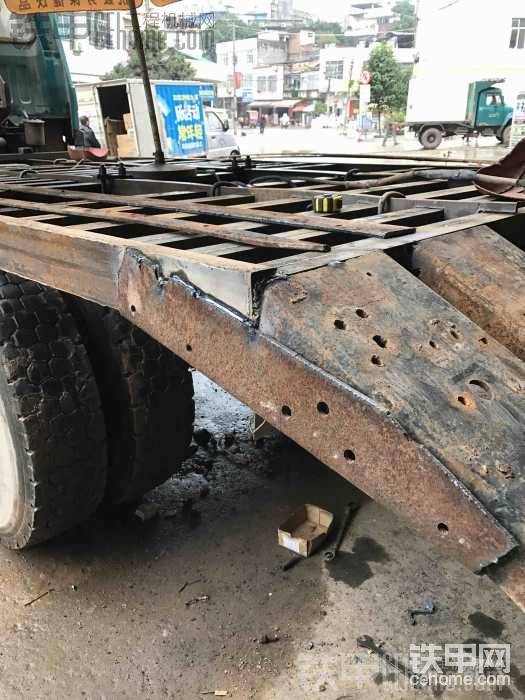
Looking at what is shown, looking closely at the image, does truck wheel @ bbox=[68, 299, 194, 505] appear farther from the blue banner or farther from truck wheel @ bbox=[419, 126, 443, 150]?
truck wheel @ bbox=[419, 126, 443, 150]

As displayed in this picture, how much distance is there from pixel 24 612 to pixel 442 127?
24.3m

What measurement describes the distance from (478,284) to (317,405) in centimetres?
66

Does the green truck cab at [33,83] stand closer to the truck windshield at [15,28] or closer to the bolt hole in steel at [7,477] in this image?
the truck windshield at [15,28]

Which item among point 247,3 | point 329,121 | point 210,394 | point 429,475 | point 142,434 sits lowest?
point 329,121

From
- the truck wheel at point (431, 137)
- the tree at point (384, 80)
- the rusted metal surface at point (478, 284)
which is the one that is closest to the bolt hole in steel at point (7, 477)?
the rusted metal surface at point (478, 284)

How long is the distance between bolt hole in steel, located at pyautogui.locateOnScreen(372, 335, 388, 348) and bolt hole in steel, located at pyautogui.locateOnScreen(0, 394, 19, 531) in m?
1.44

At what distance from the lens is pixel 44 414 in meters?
2.14

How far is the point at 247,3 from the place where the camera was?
89.0 metres

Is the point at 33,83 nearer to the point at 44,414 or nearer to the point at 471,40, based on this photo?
the point at 44,414

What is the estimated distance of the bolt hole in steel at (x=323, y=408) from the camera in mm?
1208

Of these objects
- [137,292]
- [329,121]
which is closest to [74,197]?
[137,292]

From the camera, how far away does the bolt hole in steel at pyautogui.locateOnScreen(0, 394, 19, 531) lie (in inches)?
87.7

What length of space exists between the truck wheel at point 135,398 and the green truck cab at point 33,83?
302 centimetres

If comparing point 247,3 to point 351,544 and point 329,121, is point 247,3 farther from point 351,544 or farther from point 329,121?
point 351,544
